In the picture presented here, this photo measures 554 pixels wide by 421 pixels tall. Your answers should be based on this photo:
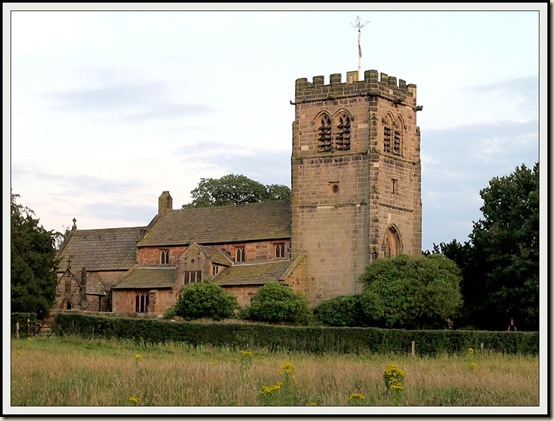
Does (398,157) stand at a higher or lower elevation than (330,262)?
higher

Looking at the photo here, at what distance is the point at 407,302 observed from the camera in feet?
191

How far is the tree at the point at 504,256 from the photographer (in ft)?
190

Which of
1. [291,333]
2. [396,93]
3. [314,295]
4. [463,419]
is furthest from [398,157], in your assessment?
[463,419]

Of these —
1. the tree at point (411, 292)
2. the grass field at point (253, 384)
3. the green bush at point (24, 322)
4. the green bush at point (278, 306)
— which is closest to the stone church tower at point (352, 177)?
the tree at point (411, 292)

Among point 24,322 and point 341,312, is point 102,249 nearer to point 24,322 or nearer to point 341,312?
point 341,312

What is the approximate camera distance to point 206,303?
60.8m

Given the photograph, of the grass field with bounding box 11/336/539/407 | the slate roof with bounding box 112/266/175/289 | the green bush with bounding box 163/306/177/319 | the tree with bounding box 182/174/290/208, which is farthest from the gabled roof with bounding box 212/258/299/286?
the tree with bounding box 182/174/290/208

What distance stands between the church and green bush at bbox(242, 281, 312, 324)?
1.89 m

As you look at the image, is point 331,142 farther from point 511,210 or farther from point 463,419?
point 463,419

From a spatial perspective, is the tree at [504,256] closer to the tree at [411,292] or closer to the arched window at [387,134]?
the tree at [411,292]

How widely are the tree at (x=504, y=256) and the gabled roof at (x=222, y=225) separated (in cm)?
1075

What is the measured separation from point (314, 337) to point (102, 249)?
1306 inches

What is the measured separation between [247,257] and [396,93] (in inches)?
538

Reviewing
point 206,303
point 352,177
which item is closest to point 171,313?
point 206,303
